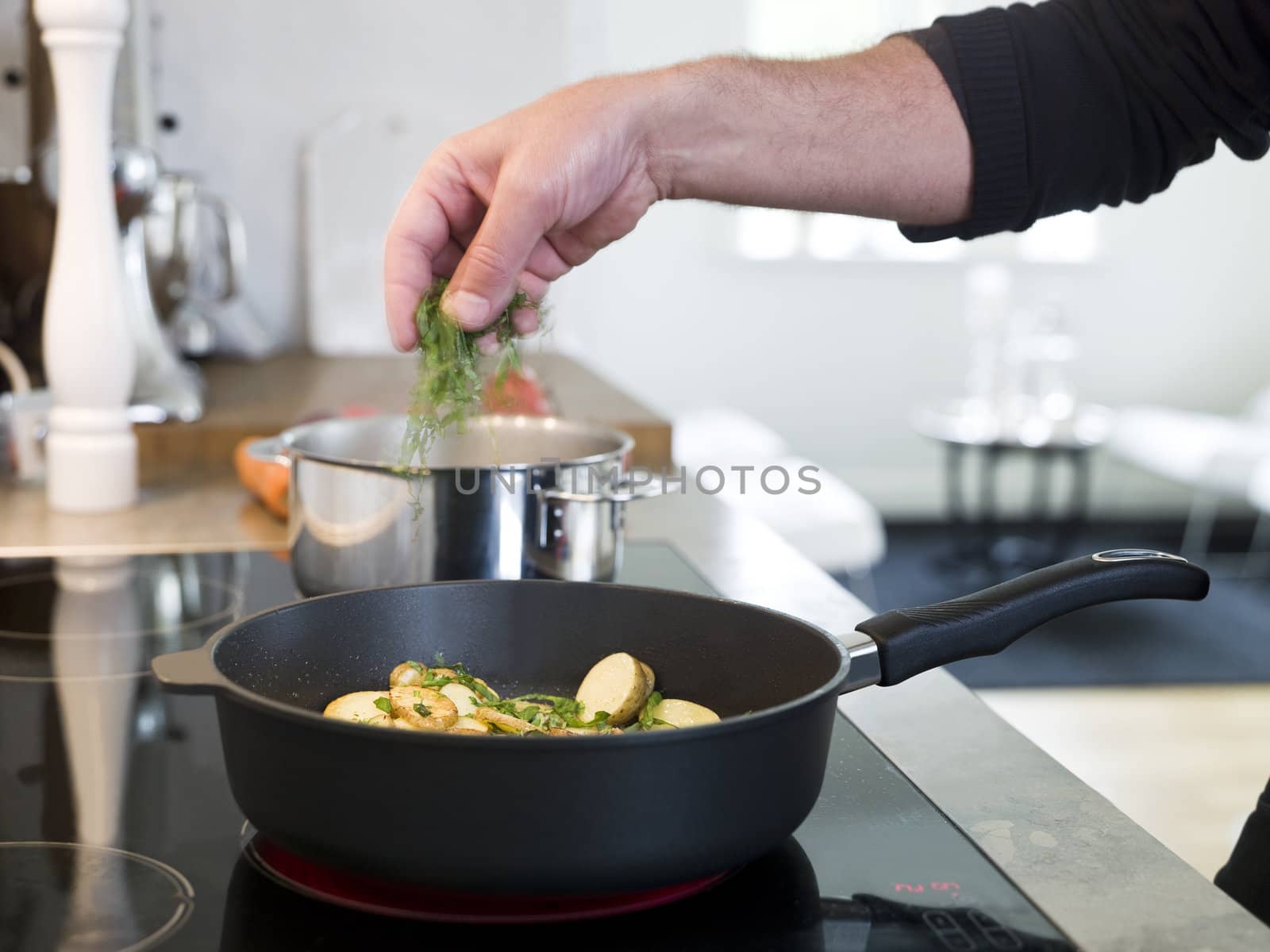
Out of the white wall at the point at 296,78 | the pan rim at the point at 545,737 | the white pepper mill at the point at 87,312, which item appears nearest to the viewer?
the pan rim at the point at 545,737

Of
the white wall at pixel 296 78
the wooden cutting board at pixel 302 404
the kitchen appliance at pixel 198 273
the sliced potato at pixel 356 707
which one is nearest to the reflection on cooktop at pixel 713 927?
the sliced potato at pixel 356 707

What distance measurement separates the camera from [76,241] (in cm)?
127

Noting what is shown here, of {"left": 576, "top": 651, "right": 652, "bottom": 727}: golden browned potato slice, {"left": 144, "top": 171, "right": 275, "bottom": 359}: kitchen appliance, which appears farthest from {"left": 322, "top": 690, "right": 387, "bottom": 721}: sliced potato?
{"left": 144, "top": 171, "right": 275, "bottom": 359}: kitchen appliance

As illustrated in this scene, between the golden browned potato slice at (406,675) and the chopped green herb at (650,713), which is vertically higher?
the golden browned potato slice at (406,675)

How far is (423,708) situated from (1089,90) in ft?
2.08

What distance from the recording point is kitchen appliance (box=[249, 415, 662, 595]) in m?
0.86

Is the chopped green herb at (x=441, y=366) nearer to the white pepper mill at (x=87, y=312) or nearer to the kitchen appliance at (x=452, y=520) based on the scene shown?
the kitchen appliance at (x=452, y=520)

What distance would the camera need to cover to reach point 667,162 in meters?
0.89

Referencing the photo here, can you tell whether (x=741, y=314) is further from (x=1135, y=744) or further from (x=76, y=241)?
(x=76, y=241)

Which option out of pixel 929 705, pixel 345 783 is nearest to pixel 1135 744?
pixel 929 705

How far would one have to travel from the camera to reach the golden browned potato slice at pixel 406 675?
2.18 feet

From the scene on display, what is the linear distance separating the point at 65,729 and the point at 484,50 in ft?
7.58

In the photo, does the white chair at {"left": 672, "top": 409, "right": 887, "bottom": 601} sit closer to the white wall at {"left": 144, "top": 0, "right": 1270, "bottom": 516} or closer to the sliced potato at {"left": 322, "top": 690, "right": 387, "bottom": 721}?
the white wall at {"left": 144, "top": 0, "right": 1270, "bottom": 516}

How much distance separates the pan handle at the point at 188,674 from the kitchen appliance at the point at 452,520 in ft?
1.06
